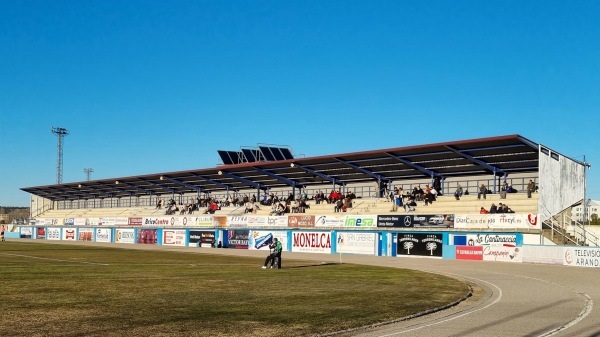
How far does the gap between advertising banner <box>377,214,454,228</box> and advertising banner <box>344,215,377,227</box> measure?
0.69 meters

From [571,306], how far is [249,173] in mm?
55993

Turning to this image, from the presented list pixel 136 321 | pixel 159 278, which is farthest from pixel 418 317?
pixel 159 278

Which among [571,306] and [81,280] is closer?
[571,306]

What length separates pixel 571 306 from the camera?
18.3m

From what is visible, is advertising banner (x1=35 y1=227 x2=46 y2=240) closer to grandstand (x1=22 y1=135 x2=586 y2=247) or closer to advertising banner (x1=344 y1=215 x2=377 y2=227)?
grandstand (x1=22 y1=135 x2=586 y2=247)

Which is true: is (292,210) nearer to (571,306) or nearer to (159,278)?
(159,278)

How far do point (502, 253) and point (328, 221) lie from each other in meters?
17.2

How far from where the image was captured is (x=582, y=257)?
1526 inches

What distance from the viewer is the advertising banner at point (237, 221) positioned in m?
65.9

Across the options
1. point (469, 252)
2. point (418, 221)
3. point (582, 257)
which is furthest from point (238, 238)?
point (582, 257)

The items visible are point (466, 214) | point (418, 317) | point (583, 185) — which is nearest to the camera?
point (418, 317)

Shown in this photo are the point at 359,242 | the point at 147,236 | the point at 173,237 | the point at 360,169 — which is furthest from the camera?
the point at 147,236

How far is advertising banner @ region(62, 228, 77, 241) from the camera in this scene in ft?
311

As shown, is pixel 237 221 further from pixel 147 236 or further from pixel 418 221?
pixel 418 221
